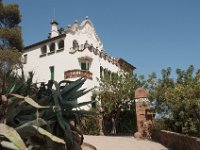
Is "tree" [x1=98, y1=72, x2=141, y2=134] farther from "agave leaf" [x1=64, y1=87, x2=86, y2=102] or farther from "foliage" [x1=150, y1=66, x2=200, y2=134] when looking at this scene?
"agave leaf" [x1=64, y1=87, x2=86, y2=102]

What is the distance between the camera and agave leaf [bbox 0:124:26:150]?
13.9ft

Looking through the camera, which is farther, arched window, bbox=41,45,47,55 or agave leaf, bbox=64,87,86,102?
arched window, bbox=41,45,47,55

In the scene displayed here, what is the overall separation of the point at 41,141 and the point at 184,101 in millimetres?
9463

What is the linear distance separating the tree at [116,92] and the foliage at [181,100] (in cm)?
457

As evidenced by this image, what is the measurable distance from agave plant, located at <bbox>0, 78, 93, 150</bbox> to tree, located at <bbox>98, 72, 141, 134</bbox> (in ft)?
72.6

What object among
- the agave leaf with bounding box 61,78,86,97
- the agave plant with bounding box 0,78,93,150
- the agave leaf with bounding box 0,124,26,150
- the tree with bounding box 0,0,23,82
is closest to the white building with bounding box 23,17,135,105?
the tree with bounding box 0,0,23,82

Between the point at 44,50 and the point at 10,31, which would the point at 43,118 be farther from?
the point at 44,50

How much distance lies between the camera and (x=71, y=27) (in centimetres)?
3697

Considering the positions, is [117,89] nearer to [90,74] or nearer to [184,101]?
[90,74]

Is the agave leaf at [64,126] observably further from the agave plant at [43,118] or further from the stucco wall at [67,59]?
the stucco wall at [67,59]

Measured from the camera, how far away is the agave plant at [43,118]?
4887 millimetres

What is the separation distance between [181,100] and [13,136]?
37.2 feet

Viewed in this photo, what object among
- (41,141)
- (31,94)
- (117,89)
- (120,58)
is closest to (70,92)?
(31,94)

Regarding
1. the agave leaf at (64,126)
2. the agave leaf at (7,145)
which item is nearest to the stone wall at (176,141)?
the agave leaf at (64,126)
